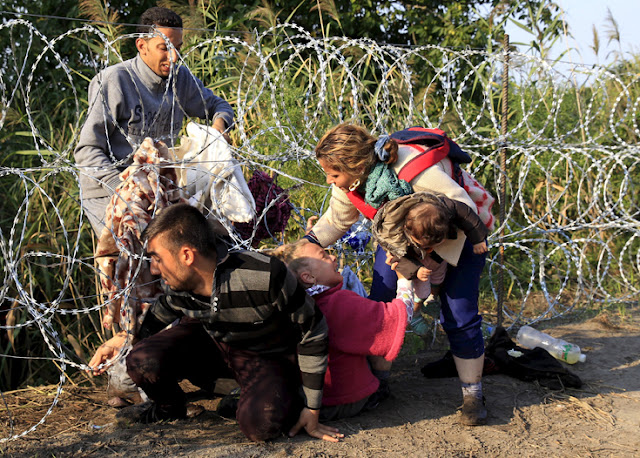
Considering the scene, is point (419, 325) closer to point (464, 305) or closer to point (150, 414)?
Result: point (464, 305)

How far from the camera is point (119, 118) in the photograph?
360cm

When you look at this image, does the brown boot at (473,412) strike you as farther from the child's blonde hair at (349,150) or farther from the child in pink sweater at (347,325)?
the child's blonde hair at (349,150)

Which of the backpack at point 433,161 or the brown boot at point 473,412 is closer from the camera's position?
the backpack at point 433,161

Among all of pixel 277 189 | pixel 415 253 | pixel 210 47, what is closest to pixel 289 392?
pixel 415 253

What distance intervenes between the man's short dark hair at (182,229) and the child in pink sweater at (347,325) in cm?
45

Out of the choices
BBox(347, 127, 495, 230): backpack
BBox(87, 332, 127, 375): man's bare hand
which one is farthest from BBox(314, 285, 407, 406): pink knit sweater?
BBox(87, 332, 127, 375): man's bare hand

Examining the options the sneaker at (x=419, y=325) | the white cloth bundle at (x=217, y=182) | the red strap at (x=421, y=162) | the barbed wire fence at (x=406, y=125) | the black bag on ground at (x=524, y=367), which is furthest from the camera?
the barbed wire fence at (x=406, y=125)

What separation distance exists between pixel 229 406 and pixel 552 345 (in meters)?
2.18

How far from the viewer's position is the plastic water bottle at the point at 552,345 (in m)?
3.96

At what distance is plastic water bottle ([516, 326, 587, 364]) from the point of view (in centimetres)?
396

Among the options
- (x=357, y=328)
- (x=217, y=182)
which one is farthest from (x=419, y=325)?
(x=217, y=182)

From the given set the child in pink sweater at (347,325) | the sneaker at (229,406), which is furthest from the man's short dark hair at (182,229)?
the sneaker at (229,406)

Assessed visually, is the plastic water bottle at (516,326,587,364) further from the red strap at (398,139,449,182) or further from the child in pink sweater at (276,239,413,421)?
the red strap at (398,139,449,182)

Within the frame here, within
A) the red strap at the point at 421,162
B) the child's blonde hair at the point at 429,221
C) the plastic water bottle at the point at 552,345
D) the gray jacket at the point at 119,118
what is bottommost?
the plastic water bottle at the point at 552,345
